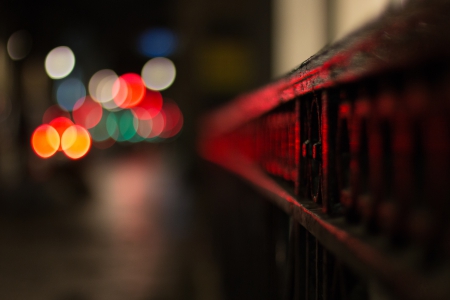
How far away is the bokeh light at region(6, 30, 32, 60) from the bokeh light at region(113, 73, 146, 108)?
145 ft

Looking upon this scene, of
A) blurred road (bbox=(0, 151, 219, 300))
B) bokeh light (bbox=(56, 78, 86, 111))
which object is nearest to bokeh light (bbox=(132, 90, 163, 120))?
bokeh light (bbox=(56, 78, 86, 111))

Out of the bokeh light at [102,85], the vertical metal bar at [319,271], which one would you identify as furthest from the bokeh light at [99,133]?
the vertical metal bar at [319,271]

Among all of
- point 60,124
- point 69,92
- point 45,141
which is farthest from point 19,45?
point 69,92

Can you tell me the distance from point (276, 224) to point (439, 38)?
181 centimetres

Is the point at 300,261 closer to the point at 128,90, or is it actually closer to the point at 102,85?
the point at 102,85

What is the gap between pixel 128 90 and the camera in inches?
2596

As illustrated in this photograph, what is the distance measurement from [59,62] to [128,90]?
4108cm

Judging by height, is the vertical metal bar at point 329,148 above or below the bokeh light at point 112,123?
above

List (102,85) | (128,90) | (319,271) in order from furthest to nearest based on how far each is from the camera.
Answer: (128,90) < (102,85) < (319,271)

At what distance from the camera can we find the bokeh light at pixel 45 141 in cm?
1485

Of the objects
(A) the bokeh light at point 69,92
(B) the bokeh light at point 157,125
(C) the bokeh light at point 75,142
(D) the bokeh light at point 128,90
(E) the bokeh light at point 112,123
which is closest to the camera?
(C) the bokeh light at point 75,142

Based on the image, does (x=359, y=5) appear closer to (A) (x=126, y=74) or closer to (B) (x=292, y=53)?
(B) (x=292, y=53)

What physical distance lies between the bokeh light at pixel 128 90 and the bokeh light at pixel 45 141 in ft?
160

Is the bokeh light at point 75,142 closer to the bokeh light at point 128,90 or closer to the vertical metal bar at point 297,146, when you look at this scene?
the vertical metal bar at point 297,146
